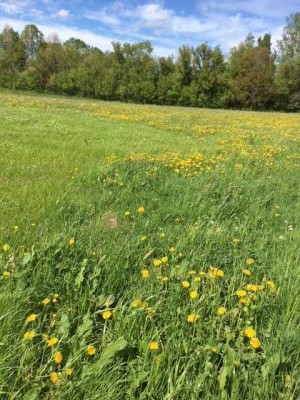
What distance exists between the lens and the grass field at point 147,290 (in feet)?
6.28

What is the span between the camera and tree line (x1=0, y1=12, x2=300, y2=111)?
50.4 m

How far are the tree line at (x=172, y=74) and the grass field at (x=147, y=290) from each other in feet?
161

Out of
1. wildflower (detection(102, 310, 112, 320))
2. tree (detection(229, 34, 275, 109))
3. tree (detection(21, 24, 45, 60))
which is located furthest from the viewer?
tree (detection(21, 24, 45, 60))

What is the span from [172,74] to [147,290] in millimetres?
54221

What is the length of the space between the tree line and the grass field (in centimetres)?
4897

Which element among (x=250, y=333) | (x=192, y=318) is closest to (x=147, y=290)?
(x=192, y=318)

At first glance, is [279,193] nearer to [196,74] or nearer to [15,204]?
[15,204]

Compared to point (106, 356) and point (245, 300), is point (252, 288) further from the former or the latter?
point (106, 356)

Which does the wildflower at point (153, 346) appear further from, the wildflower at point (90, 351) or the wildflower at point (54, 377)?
the wildflower at point (54, 377)

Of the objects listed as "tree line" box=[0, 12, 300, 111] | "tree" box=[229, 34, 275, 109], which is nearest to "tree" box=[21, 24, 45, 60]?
"tree line" box=[0, 12, 300, 111]

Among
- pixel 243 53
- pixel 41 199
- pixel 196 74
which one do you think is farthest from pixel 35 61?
pixel 41 199

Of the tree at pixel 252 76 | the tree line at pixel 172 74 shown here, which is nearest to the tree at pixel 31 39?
the tree line at pixel 172 74

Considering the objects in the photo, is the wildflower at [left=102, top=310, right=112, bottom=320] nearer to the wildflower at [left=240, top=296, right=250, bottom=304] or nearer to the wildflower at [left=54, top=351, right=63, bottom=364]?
the wildflower at [left=54, top=351, right=63, bottom=364]

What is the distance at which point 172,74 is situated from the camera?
173ft
